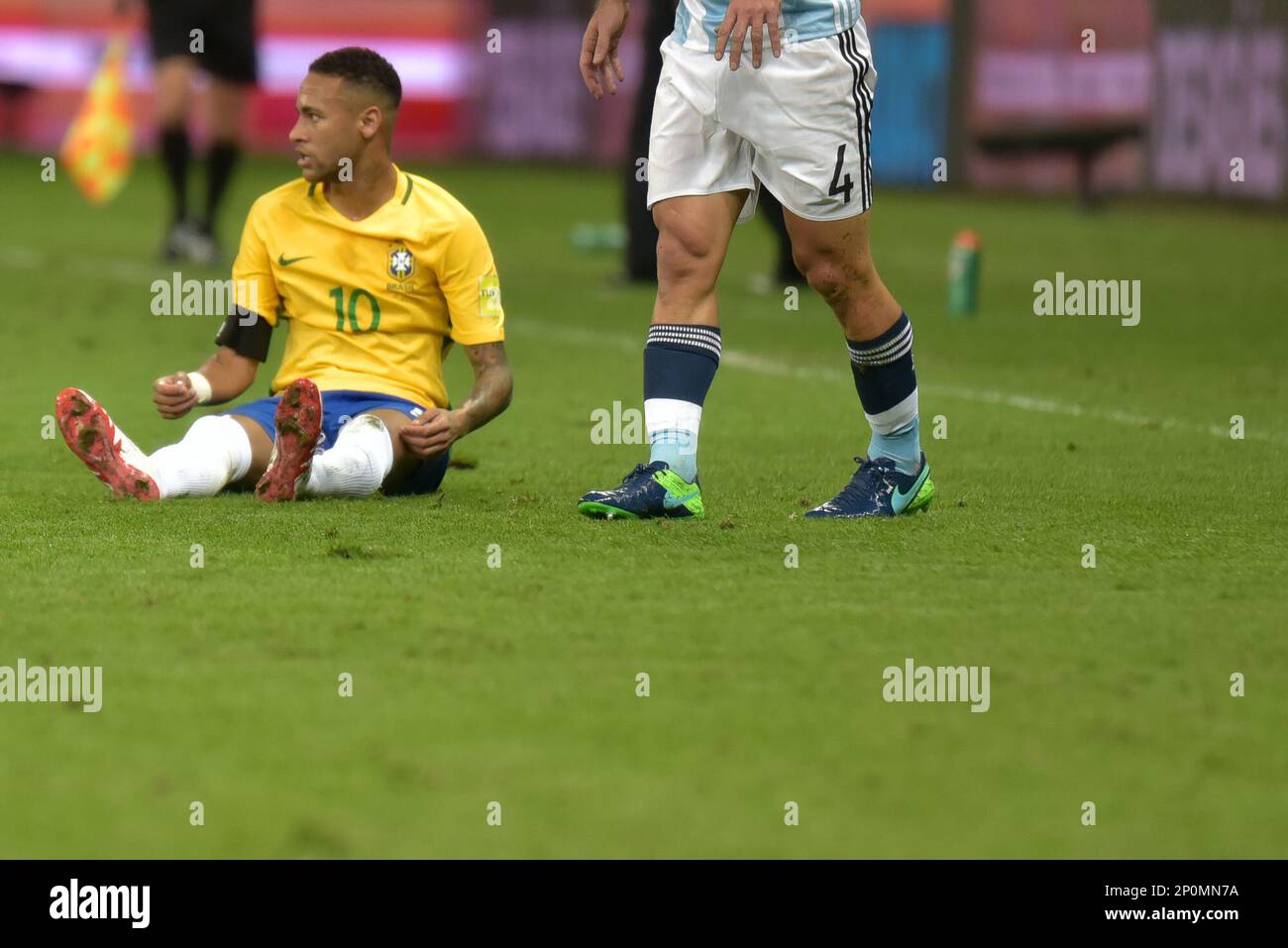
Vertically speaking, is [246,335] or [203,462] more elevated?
[246,335]

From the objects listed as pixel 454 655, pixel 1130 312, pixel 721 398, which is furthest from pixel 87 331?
pixel 454 655

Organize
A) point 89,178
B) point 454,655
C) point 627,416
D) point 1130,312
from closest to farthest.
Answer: point 454,655
point 627,416
point 1130,312
point 89,178

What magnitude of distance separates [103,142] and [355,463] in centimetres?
1433

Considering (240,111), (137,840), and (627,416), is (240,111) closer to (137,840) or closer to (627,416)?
(627,416)

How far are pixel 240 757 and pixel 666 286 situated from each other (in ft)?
6.77

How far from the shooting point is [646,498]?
444cm

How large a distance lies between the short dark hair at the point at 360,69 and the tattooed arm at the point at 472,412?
619 millimetres

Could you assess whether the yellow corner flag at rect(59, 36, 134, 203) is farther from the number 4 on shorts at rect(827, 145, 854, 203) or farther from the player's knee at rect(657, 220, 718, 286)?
the number 4 on shorts at rect(827, 145, 854, 203)

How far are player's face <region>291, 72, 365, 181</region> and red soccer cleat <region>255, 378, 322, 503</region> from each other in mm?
566

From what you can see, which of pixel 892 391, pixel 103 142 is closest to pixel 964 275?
pixel 892 391

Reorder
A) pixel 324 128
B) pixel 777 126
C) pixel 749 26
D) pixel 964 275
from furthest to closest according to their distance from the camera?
1. pixel 964 275
2. pixel 324 128
3. pixel 777 126
4. pixel 749 26

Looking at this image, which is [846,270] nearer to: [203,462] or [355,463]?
[355,463]

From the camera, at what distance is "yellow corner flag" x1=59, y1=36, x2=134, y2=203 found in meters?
17.4
